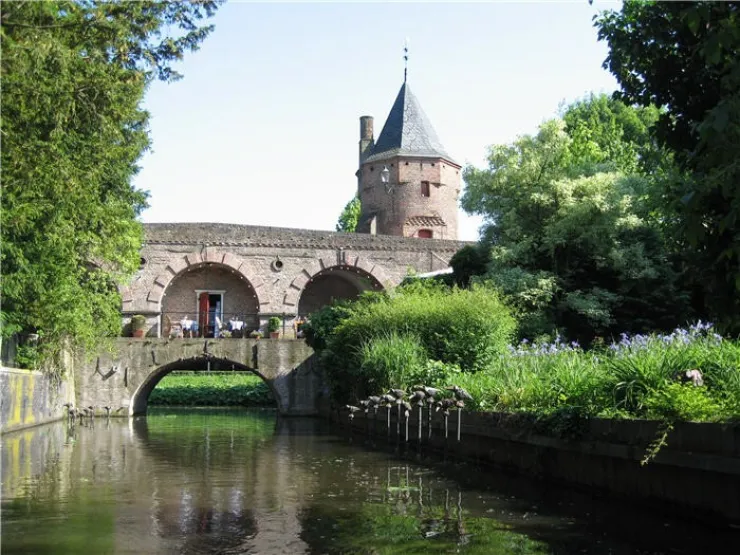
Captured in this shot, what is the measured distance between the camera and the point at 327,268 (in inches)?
1510

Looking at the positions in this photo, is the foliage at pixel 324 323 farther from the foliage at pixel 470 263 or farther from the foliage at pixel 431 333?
the foliage at pixel 431 333

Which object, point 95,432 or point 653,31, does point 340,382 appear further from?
point 653,31

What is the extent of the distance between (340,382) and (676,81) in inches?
619

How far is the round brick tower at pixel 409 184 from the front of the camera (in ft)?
167

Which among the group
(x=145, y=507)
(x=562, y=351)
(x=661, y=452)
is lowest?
(x=145, y=507)

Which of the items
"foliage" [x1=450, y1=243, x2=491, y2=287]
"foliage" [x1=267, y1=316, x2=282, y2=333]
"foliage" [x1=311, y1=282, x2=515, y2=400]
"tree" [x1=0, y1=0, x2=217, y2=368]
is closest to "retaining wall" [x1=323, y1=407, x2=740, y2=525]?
"foliage" [x1=311, y1=282, x2=515, y2=400]

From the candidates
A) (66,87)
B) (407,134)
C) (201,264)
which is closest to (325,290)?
(201,264)

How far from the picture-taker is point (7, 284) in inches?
709

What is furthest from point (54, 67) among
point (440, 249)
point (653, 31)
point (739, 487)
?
point (440, 249)

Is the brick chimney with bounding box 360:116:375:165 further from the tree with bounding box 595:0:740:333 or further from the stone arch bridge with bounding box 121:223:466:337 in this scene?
the tree with bounding box 595:0:740:333

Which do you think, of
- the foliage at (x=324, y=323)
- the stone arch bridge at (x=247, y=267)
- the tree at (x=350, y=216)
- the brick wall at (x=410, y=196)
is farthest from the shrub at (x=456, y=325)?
the tree at (x=350, y=216)

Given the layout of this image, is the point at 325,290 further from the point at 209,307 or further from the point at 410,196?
the point at 410,196

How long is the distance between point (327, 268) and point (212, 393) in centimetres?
722

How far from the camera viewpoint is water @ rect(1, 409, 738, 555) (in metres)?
7.43
